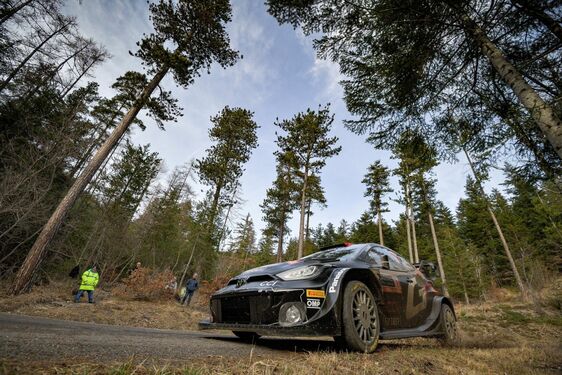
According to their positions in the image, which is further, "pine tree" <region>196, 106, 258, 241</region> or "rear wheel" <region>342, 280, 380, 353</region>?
"pine tree" <region>196, 106, 258, 241</region>

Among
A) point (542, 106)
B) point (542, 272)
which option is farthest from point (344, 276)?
point (542, 272)

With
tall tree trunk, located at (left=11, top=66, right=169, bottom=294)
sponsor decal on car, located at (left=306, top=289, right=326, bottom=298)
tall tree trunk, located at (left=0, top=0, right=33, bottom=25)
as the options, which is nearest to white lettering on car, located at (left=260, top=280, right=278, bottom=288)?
sponsor decal on car, located at (left=306, top=289, right=326, bottom=298)

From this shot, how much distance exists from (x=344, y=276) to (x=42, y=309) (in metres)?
8.46

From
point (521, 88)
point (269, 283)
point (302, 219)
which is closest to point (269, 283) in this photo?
point (269, 283)

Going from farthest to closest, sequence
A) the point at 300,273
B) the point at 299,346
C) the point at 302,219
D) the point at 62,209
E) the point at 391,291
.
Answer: the point at 302,219, the point at 62,209, the point at 391,291, the point at 299,346, the point at 300,273

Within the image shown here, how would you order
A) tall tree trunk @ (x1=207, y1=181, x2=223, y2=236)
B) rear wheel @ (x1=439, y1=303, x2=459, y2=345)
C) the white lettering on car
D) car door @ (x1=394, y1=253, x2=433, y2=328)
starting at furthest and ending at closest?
tall tree trunk @ (x1=207, y1=181, x2=223, y2=236) < rear wheel @ (x1=439, y1=303, x2=459, y2=345) < car door @ (x1=394, y1=253, x2=433, y2=328) < the white lettering on car

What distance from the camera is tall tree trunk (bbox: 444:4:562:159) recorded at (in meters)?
4.51

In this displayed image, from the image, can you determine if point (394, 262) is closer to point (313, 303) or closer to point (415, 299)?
point (415, 299)

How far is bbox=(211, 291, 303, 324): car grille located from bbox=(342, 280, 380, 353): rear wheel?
0.55m

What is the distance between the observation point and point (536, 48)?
244 inches

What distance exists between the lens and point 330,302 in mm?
2732

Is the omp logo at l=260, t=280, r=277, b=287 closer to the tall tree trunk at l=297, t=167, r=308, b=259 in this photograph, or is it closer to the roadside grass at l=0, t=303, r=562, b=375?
the roadside grass at l=0, t=303, r=562, b=375

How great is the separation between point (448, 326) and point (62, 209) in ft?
40.8

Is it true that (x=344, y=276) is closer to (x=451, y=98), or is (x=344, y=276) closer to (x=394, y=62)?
(x=394, y=62)
